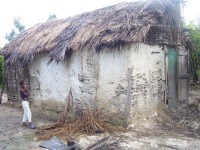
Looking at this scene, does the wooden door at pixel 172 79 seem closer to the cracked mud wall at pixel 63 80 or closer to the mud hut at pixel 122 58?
the mud hut at pixel 122 58

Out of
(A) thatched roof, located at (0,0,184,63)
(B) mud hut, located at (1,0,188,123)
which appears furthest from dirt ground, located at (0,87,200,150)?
(A) thatched roof, located at (0,0,184,63)

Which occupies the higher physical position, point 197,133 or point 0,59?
point 0,59

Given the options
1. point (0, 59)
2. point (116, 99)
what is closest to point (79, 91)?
point (116, 99)

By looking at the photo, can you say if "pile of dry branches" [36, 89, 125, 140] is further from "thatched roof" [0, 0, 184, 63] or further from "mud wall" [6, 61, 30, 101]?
"mud wall" [6, 61, 30, 101]

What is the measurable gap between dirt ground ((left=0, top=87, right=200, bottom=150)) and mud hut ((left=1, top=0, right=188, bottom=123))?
1.99 feet

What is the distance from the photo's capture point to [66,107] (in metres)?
10.2

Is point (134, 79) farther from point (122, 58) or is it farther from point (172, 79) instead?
point (172, 79)

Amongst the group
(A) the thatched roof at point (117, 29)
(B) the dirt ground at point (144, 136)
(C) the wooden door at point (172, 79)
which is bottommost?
(B) the dirt ground at point (144, 136)

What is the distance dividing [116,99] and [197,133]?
2442mm

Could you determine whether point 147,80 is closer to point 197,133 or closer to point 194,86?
point 197,133

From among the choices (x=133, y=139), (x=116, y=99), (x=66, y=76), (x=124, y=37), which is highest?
(x=124, y=37)

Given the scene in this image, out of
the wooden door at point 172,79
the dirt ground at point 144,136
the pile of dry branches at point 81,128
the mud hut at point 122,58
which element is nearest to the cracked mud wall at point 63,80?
the mud hut at point 122,58

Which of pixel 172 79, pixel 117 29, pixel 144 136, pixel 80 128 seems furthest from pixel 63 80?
pixel 144 136

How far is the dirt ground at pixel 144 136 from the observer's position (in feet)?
24.3
